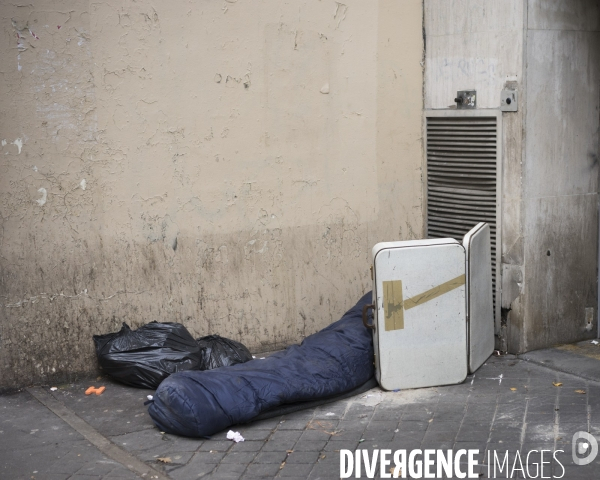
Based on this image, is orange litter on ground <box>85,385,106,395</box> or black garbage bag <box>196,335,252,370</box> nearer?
orange litter on ground <box>85,385,106,395</box>

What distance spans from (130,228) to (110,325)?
78cm

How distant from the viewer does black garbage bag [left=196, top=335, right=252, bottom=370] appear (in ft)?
20.9

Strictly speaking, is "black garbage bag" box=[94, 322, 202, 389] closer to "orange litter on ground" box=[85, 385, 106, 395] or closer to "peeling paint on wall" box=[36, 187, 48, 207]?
"orange litter on ground" box=[85, 385, 106, 395]

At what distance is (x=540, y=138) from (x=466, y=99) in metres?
0.72

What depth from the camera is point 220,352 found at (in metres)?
6.45

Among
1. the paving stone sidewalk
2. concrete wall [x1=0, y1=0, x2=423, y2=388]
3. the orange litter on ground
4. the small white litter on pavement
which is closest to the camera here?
the paving stone sidewalk

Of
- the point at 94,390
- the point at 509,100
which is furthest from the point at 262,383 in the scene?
the point at 509,100

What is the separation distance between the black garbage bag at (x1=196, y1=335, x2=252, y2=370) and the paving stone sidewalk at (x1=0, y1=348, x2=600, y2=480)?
0.57 m

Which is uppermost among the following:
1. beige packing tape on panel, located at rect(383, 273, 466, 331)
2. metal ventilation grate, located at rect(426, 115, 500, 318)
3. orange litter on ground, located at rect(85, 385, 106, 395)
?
metal ventilation grate, located at rect(426, 115, 500, 318)

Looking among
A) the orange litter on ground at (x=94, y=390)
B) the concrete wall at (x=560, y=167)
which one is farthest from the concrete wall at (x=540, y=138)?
the orange litter on ground at (x=94, y=390)

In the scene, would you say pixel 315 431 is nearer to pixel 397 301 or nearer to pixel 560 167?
pixel 397 301

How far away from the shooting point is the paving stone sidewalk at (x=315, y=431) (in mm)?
4852

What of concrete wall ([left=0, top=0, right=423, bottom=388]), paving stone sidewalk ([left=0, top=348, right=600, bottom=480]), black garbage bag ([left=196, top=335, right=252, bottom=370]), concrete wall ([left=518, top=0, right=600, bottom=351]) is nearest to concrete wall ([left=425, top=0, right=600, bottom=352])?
concrete wall ([left=518, top=0, right=600, bottom=351])

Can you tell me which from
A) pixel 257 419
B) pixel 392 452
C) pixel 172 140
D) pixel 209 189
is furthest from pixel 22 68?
pixel 392 452
